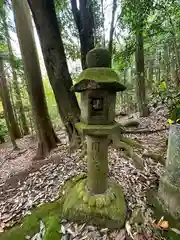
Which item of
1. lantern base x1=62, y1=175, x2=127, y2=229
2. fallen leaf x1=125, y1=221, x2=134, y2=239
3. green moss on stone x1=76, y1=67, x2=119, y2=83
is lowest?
fallen leaf x1=125, y1=221, x2=134, y2=239

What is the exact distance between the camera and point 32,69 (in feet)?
14.3

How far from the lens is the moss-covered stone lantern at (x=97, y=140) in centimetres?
157

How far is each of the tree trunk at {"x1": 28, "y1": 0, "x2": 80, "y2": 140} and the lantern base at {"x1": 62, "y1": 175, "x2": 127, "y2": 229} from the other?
2.01 metres

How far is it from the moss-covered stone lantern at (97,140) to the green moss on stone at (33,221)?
235 millimetres

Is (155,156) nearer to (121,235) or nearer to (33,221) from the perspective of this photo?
(121,235)

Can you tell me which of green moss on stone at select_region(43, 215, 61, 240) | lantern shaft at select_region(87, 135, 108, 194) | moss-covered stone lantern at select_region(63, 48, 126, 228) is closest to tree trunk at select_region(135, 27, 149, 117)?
moss-covered stone lantern at select_region(63, 48, 126, 228)

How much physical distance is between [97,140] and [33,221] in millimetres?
1296

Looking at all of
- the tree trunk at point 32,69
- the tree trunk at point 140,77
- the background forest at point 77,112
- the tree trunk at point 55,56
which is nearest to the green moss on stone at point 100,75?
the background forest at point 77,112

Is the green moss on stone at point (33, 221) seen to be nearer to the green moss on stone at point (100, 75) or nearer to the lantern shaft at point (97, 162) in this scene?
the lantern shaft at point (97, 162)

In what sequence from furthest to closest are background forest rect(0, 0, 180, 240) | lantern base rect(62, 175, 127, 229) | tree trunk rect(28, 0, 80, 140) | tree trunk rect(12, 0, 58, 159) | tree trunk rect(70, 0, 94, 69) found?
1. tree trunk rect(12, 0, 58, 159)
2. tree trunk rect(70, 0, 94, 69)
3. tree trunk rect(28, 0, 80, 140)
4. background forest rect(0, 0, 180, 240)
5. lantern base rect(62, 175, 127, 229)

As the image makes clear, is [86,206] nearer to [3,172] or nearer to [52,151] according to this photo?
[52,151]

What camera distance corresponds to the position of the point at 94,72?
1.55 m

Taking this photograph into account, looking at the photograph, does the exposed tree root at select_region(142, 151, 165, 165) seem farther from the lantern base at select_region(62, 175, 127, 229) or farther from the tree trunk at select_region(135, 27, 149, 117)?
A: the tree trunk at select_region(135, 27, 149, 117)

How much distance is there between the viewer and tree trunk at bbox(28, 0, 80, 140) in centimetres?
347
